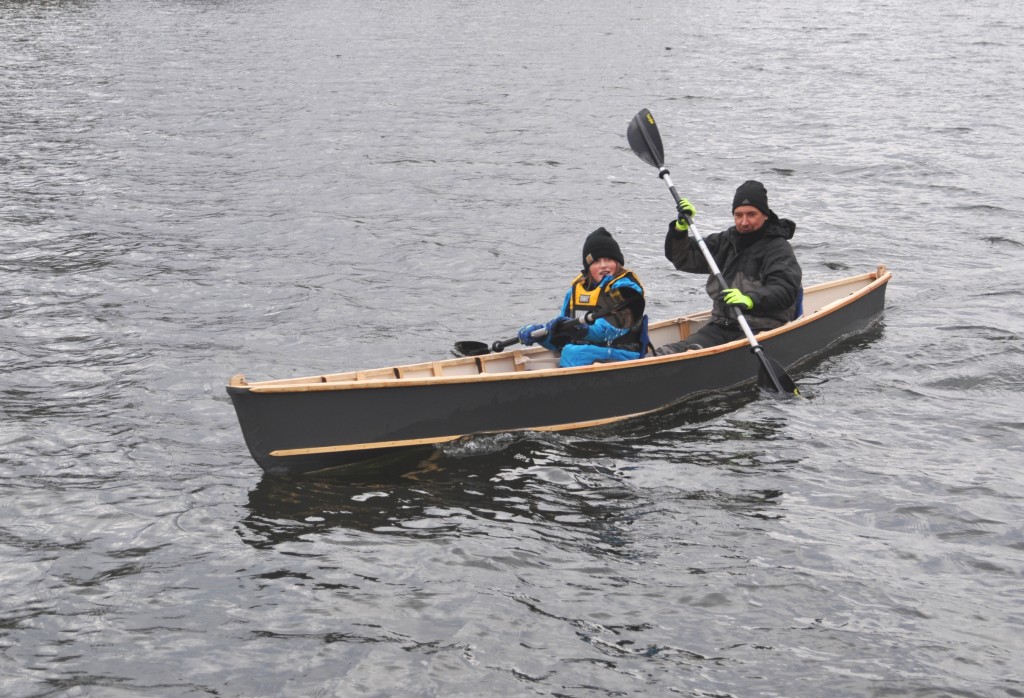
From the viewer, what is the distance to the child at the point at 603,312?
9.90 meters

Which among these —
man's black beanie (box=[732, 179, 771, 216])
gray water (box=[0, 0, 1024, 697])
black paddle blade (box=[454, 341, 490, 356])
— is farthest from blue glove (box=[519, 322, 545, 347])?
man's black beanie (box=[732, 179, 771, 216])

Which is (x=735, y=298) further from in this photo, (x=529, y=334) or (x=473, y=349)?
(x=473, y=349)

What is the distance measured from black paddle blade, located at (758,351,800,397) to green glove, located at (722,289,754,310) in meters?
0.50

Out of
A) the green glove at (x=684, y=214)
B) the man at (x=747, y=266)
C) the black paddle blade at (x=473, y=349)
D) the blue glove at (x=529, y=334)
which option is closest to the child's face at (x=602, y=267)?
the blue glove at (x=529, y=334)

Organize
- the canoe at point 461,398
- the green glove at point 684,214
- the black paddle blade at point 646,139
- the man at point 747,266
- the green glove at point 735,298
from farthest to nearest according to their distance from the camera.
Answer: the black paddle blade at point 646,139, the green glove at point 684,214, the man at point 747,266, the green glove at point 735,298, the canoe at point 461,398

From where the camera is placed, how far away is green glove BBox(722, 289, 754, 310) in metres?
10.5

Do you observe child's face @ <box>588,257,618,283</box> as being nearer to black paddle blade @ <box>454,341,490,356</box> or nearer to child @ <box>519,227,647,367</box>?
child @ <box>519,227,647,367</box>

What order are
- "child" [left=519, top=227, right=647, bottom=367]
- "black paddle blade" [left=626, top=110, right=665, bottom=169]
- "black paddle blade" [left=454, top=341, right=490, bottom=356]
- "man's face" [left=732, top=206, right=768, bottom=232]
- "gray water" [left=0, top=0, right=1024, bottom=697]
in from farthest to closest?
"black paddle blade" [left=626, top=110, right=665, bottom=169]
"man's face" [left=732, top=206, right=768, bottom=232]
"black paddle blade" [left=454, top=341, right=490, bottom=356]
"child" [left=519, top=227, right=647, bottom=367]
"gray water" [left=0, top=0, right=1024, bottom=697]

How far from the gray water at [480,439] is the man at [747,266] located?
2.49 feet

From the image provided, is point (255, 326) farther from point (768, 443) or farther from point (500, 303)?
point (768, 443)

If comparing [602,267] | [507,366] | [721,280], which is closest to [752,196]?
[721,280]

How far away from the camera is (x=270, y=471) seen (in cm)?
880

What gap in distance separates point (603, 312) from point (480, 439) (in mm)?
1626

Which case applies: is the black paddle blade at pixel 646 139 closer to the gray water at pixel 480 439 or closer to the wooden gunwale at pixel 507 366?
the wooden gunwale at pixel 507 366
